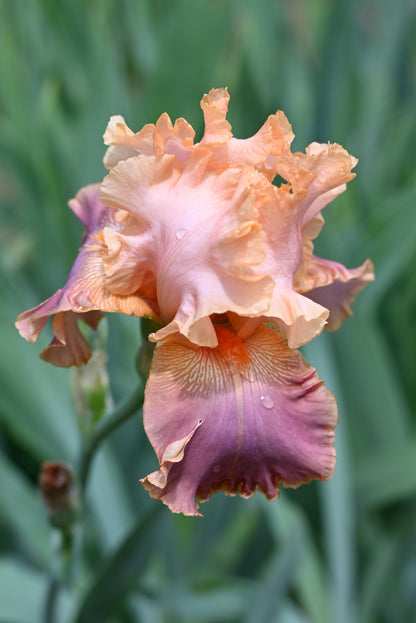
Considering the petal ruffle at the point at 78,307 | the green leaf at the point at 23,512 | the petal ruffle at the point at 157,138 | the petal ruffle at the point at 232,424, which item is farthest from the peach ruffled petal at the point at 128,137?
the green leaf at the point at 23,512

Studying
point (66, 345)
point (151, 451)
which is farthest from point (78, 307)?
point (151, 451)

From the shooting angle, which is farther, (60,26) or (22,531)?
(60,26)

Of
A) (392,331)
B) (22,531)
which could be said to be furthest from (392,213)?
(22,531)

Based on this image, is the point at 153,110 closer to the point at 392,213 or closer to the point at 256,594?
the point at 392,213

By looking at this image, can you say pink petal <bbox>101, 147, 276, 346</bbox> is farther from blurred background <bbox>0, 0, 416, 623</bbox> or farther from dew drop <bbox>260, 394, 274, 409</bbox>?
blurred background <bbox>0, 0, 416, 623</bbox>

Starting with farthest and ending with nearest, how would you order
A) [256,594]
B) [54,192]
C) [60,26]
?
[60,26], [54,192], [256,594]

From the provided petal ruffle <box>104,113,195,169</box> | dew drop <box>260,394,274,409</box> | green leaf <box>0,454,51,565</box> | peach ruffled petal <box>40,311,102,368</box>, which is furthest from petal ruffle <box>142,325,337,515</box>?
green leaf <box>0,454,51,565</box>

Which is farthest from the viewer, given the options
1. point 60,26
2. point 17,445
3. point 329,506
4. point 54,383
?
point 60,26
